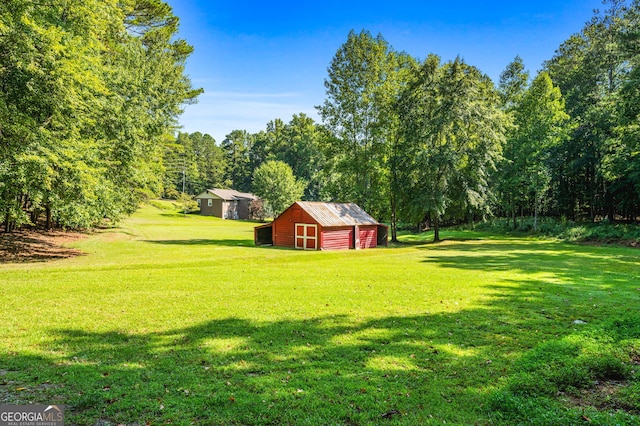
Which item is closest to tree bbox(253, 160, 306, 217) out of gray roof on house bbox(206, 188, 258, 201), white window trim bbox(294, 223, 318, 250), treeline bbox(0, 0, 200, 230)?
gray roof on house bbox(206, 188, 258, 201)

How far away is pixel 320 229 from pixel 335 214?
2728 mm

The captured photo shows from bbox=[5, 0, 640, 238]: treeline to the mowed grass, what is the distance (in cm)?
748

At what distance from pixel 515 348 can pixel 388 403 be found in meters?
3.20

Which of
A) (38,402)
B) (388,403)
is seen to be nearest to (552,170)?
(388,403)

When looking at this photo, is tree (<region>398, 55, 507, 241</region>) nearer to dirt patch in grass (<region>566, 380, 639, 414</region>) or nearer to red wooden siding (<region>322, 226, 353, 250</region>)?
red wooden siding (<region>322, 226, 353, 250</region>)

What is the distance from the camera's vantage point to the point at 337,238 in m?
27.2

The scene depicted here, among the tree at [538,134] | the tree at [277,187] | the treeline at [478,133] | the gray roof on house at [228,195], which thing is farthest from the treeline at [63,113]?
the gray roof on house at [228,195]

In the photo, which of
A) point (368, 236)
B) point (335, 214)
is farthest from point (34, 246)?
point (368, 236)

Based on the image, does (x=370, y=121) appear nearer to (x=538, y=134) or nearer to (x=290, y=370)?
(x=538, y=134)

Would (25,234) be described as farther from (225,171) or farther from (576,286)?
(225,171)

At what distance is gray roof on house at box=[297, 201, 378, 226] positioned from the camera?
26.7m

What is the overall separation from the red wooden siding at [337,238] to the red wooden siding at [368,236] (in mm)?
1195

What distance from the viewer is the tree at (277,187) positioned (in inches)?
2437

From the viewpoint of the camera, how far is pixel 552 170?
36812mm
